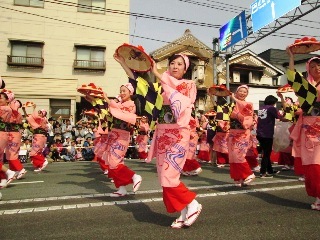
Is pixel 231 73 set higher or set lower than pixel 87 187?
higher

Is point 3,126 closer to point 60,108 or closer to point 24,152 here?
point 24,152

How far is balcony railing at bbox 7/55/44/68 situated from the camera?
62.3ft

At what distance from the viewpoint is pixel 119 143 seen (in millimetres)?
5770

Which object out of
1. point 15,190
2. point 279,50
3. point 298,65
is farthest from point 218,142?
point 279,50

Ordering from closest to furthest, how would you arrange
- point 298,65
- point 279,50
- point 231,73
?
point 231,73 < point 298,65 < point 279,50

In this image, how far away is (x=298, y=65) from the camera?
31359 millimetres

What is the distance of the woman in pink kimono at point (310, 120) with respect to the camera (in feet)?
14.1

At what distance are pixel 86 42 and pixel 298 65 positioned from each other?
2161 centimetres

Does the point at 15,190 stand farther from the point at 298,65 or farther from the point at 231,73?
the point at 298,65

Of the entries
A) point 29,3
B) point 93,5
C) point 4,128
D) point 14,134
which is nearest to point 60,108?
point 29,3

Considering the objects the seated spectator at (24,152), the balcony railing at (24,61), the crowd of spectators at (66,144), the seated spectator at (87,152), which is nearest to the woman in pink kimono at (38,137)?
the crowd of spectators at (66,144)

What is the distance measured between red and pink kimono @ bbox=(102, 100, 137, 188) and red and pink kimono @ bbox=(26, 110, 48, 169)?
13.5 feet

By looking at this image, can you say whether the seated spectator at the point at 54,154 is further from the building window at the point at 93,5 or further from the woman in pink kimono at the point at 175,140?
the woman in pink kimono at the point at 175,140

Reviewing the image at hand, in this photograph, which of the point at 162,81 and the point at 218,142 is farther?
the point at 218,142
